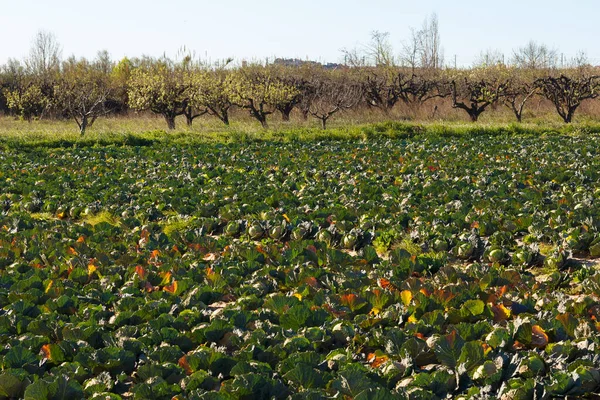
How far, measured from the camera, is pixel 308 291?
5.62 metres

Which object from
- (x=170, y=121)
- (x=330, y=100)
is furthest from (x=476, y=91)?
(x=170, y=121)

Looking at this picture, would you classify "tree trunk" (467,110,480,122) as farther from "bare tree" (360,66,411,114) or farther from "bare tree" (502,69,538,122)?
"bare tree" (360,66,411,114)

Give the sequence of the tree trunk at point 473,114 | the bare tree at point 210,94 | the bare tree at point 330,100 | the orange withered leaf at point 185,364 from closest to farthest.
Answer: the orange withered leaf at point 185,364
the bare tree at point 330,100
the bare tree at point 210,94
the tree trunk at point 473,114

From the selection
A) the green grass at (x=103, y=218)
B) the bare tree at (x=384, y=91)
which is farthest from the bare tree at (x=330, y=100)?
the green grass at (x=103, y=218)

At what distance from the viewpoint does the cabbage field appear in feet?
13.1

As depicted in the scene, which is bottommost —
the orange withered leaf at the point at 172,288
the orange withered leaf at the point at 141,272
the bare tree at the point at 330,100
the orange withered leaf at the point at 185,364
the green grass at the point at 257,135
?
the orange withered leaf at the point at 185,364

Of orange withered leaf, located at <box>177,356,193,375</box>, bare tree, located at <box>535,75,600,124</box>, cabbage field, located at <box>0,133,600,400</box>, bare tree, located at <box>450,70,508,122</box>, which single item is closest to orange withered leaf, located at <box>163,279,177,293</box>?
cabbage field, located at <box>0,133,600,400</box>

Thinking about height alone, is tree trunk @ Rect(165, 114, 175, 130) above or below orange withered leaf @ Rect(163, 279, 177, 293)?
above

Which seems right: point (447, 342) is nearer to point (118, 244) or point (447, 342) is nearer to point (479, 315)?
point (479, 315)

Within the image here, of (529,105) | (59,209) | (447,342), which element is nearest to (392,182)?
(59,209)

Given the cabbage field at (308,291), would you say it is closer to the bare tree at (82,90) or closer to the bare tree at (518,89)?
the bare tree at (82,90)

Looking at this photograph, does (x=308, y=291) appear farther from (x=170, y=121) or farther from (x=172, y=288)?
(x=170, y=121)

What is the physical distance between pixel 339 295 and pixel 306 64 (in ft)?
144

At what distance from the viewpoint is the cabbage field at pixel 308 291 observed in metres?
4.00
